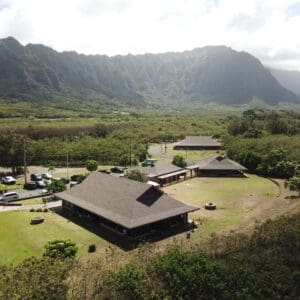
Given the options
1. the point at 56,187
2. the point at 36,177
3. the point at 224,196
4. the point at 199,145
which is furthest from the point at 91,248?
the point at 199,145

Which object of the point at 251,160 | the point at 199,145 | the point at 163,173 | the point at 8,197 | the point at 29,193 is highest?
the point at 251,160

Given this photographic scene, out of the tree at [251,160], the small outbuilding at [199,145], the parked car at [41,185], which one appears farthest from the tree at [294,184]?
the small outbuilding at [199,145]

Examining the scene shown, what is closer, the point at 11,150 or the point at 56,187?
the point at 56,187

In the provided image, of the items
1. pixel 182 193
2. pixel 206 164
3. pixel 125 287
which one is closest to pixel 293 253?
pixel 125 287

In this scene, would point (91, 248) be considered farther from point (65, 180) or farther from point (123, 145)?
point (123, 145)

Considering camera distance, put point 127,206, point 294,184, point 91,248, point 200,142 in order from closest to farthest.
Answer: point 91,248, point 127,206, point 294,184, point 200,142

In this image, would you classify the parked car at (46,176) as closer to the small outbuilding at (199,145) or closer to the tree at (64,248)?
the tree at (64,248)

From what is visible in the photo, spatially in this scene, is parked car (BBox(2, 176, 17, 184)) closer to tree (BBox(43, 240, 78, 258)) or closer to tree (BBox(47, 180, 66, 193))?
tree (BBox(47, 180, 66, 193))
